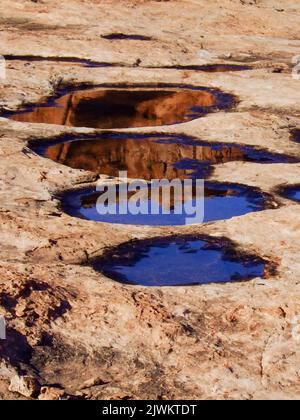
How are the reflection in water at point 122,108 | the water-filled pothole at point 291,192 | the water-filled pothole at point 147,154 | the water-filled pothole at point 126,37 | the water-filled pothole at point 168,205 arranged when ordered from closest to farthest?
the water-filled pothole at point 168,205
the water-filled pothole at point 291,192
the water-filled pothole at point 147,154
the reflection in water at point 122,108
the water-filled pothole at point 126,37

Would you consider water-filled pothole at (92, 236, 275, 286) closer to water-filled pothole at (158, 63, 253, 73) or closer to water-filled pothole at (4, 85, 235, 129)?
water-filled pothole at (4, 85, 235, 129)

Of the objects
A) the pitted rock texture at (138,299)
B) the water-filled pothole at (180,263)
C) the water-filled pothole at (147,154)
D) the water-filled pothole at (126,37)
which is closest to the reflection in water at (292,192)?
the pitted rock texture at (138,299)

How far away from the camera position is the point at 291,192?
1030 centimetres

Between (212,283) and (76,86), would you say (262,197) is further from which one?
(76,86)

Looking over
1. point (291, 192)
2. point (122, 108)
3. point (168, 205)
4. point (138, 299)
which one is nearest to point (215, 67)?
point (122, 108)

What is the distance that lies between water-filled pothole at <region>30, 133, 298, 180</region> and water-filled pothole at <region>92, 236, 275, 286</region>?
229cm

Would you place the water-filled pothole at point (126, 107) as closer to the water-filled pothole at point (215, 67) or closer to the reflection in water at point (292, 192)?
the water-filled pothole at point (215, 67)

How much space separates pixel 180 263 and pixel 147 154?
389cm

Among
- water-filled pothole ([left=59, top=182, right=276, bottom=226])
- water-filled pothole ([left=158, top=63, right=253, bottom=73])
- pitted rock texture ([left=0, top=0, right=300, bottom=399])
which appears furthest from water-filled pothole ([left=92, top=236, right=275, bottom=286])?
water-filled pothole ([left=158, top=63, right=253, bottom=73])

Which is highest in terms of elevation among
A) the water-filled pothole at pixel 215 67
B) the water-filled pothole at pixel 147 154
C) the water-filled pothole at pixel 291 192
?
the water-filled pothole at pixel 291 192

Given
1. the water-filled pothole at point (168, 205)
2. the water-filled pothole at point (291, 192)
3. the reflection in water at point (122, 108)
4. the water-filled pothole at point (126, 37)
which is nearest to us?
the water-filled pothole at point (168, 205)

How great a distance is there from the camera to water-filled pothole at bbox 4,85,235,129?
44.6 feet

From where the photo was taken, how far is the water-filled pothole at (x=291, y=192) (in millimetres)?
10100

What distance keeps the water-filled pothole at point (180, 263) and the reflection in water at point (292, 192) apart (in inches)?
67.7
